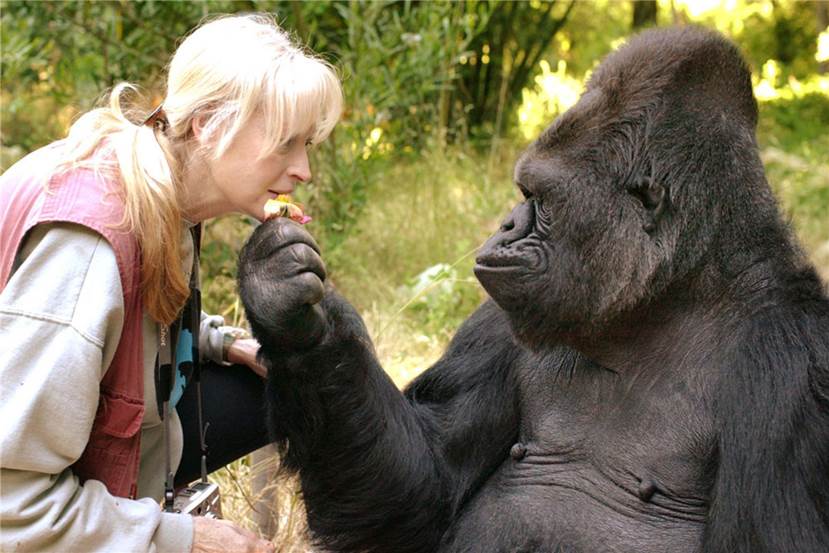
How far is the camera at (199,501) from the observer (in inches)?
109

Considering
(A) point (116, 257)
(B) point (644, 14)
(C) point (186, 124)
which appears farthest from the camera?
(B) point (644, 14)

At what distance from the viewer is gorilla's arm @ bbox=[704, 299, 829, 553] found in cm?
237

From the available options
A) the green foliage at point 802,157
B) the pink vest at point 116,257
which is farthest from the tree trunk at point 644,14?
the pink vest at point 116,257

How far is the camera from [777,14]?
1582cm

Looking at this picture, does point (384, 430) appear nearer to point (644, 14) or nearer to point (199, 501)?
point (199, 501)

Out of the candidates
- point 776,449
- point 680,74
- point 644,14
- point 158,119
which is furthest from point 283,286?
point 644,14

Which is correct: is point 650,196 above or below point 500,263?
above

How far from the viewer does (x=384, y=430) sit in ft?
9.55

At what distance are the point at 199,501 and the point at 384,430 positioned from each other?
19.0 inches

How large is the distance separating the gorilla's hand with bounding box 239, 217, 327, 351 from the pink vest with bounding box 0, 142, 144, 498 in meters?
0.29

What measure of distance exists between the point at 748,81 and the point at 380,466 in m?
1.29

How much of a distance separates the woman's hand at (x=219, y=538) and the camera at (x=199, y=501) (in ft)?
0.55

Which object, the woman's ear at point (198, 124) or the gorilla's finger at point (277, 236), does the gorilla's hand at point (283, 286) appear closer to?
the gorilla's finger at point (277, 236)

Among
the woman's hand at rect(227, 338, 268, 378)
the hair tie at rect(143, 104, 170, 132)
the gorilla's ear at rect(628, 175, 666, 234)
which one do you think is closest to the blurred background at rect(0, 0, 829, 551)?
the woman's hand at rect(227, 338, 268, 378)
